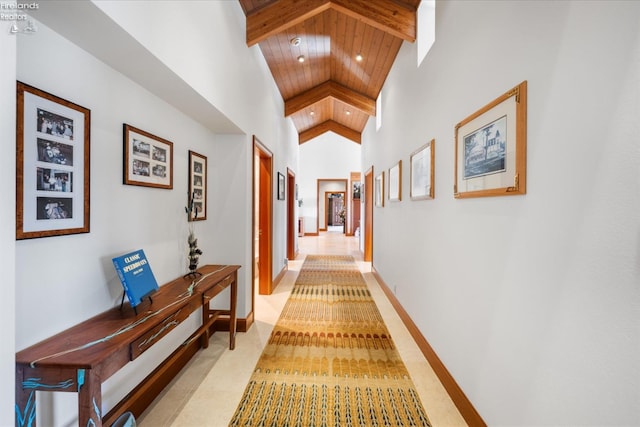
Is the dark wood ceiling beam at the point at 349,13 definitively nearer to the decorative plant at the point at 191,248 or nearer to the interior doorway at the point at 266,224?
the interior doorway at the point at 266,224

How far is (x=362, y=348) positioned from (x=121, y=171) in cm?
A: 245

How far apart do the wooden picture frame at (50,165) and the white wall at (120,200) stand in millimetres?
61

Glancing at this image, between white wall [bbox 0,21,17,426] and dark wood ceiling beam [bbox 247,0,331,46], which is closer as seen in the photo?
white wall [bbox 0,21,17,426]

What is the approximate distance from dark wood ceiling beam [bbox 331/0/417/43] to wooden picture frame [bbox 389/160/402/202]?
142cm

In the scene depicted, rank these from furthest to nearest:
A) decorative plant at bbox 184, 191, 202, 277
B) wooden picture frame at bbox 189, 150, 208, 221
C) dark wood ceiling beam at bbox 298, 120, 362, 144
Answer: dark wood ceiling beam at bbox 298, 120, 362, 144, wooden picture frame at bbox 189, 150, 208, 221, decorative plant at bbox 184, 191, 202, 277

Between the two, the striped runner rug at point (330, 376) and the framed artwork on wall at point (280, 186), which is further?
the framed artwork on wall at point (280, 186)

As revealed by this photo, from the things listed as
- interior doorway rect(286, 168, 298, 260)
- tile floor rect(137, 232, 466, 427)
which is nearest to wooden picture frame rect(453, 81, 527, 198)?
tile floor rect(137, 232, 466, 427)

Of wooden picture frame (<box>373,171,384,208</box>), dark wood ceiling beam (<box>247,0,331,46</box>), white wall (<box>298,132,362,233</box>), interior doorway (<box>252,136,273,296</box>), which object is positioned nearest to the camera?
dark wood ceiling beam (<box>247,0,331,46</box>)

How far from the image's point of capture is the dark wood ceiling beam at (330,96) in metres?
5.35

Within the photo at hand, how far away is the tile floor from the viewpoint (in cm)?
179

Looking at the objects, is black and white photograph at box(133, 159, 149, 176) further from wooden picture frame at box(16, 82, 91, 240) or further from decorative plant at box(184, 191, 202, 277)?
decorative plant at box(184, 191, 202, 277)

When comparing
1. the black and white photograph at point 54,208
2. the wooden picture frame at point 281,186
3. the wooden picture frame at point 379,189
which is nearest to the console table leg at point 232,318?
the black and white photograph at point 54,208

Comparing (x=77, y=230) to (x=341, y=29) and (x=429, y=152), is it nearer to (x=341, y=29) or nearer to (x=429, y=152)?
(x=429, y=152)

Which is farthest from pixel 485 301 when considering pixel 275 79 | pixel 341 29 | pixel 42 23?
pixel 275 79
